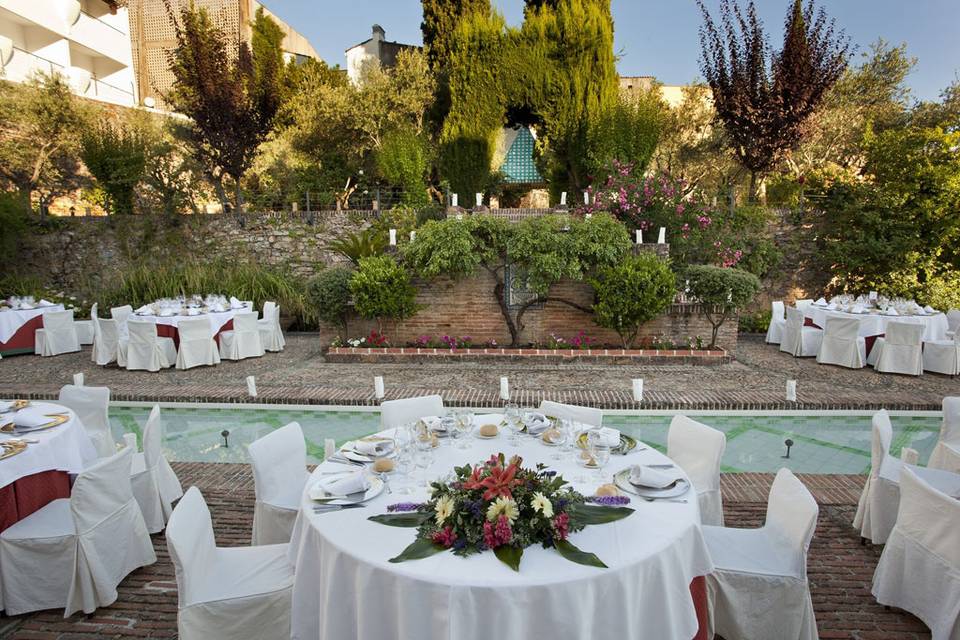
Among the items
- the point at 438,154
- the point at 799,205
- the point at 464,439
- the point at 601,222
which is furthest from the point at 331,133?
the point at 464,439

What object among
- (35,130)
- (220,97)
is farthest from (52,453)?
(35,130)

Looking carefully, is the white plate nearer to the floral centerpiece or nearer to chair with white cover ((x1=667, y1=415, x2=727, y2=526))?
the floral centerpiece

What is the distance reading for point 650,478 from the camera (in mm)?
2646

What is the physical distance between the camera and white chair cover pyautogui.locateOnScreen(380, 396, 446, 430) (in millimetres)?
4023

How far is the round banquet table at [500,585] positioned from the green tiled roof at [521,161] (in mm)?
21127

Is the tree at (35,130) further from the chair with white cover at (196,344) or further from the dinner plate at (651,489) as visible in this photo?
the dinner plate at (651,489)

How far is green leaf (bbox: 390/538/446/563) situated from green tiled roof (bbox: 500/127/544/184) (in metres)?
21.3

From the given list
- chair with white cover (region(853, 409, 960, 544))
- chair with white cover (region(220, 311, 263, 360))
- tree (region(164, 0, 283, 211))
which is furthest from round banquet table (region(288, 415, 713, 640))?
tree (region(164, 0, 283, 211))

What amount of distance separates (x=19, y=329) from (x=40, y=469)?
9008 millimetres

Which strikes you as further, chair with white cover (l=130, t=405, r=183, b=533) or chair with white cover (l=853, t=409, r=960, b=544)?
chair with white cover (l=130, t=405, r=183, b=533)

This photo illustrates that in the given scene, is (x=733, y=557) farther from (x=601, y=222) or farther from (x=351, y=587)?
(x=601, y=222)

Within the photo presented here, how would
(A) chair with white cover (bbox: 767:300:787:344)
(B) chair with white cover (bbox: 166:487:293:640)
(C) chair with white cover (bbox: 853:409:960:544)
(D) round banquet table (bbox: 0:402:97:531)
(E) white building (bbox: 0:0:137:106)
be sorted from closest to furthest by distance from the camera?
(B) chair with white cover (bbox: 166:487:293:640)
(D) round banquet table (bbox: 0:402:97:531)
(C) chair with white cover (bbox: 853:409:960:544)
(A) chair with white cover (bbox: 767:300:787:344)
(E) white building (bbox: 0:0:137:106)

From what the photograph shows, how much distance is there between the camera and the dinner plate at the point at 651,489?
8.45ft


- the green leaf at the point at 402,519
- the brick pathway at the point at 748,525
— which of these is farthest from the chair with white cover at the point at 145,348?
the green leaf at the point at 402,519
